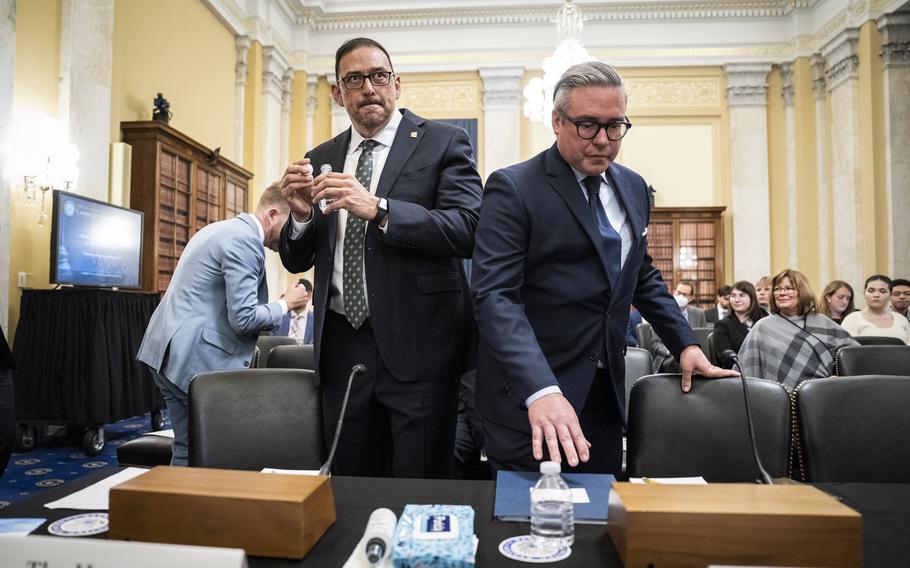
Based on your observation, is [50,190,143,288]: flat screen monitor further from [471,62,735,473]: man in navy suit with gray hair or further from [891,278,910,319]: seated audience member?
[891,278,910,319]: seated audience member

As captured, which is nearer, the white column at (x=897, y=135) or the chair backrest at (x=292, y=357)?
the chair backrest at (x=292, y=357)

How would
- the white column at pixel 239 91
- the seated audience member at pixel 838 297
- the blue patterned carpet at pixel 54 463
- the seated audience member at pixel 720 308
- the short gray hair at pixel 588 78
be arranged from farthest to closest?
the white column at pixel 239 91, the seated audience member at pixel 720 308, the seated audience member at pixel 838 297, the blue patterned carpet at pixel 54 463, the short gray hair at pixel 588 78

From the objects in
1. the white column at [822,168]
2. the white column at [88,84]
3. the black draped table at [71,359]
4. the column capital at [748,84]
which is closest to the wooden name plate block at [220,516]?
the black draped table at [71,359]

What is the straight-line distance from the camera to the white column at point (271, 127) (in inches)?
385

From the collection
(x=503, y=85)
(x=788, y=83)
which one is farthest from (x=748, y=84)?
(x=503, y=85)

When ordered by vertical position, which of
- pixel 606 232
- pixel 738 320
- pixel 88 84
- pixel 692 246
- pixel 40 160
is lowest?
pixel 738 320

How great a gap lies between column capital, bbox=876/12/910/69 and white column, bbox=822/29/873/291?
40 cm

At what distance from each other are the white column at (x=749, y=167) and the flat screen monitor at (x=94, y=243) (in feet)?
28.8

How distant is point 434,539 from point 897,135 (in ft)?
34.0

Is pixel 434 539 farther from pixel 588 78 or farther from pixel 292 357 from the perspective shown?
pixel 292 357

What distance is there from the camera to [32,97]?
206 inches

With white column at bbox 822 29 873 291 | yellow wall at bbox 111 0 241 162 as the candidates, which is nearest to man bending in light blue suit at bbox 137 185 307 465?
yellow wall at bbox 111 0 241 162

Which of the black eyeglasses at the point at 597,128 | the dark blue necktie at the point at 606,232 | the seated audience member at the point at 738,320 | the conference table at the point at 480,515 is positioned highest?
the black eyeglasses at the point at 597,128

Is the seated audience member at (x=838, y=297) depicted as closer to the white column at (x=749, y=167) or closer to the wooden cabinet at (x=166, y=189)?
the white column at (x=749, y=167)
